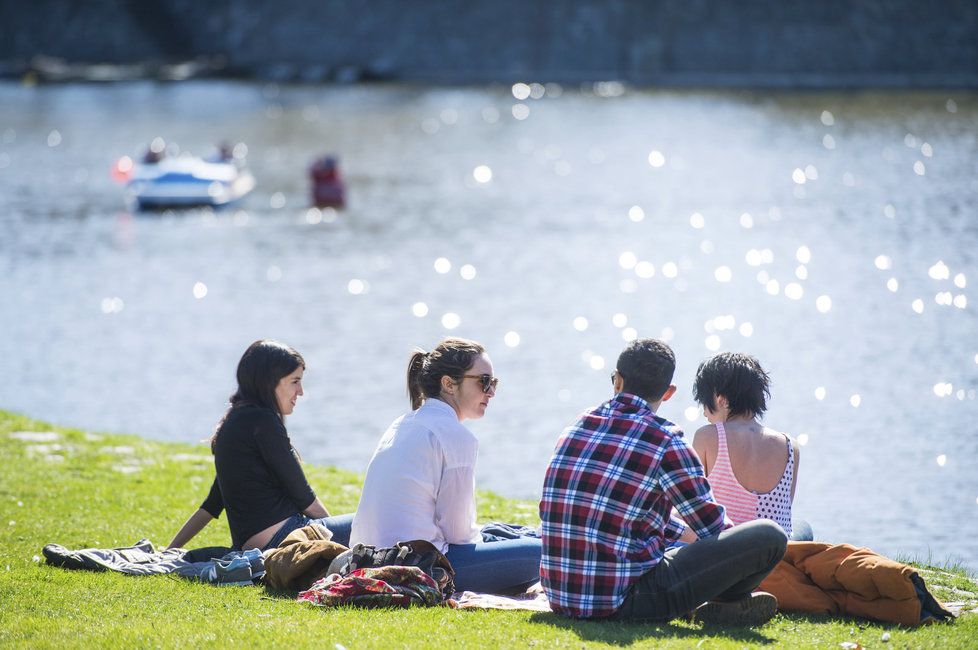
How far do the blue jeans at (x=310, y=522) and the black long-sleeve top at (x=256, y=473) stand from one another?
2.3 inches

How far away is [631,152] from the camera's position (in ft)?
184

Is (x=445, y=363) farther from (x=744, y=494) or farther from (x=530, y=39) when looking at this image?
(x=530, y=39)

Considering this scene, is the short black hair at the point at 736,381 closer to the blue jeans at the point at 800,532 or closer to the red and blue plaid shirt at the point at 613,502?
the blue jeans at the point at 800,532

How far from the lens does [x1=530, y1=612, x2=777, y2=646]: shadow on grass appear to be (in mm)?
6594

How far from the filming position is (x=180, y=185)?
141 ft

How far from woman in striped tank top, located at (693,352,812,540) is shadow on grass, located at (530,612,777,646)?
0.98 metres

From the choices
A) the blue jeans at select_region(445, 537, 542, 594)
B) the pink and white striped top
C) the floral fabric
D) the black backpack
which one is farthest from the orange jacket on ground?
the floral fabric

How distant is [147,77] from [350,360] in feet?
282

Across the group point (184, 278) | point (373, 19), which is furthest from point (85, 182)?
point (373, 19)

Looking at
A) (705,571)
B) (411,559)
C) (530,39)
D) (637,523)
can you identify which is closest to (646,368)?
(637,523)

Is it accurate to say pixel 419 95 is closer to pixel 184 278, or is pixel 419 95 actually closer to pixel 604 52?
pixel 604 52

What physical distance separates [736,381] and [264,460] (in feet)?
9.90

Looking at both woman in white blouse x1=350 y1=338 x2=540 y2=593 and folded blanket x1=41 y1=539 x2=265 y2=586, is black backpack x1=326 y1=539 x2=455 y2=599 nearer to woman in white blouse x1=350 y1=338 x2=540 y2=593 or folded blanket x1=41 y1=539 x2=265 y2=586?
woman in white blouse x1=350 y1=338 x2=540 y2=593

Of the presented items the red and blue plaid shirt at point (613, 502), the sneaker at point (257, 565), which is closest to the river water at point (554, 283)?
the red and blue plaid shirt at point (613, 502)
